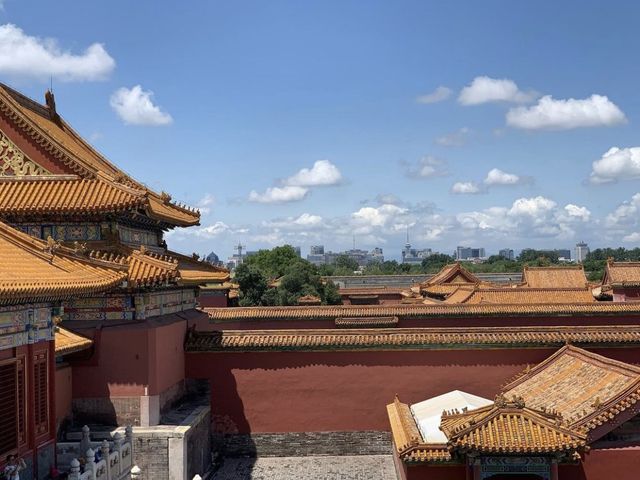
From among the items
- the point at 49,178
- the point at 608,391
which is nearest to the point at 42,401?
the point at 49,178

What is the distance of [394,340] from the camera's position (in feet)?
57.9

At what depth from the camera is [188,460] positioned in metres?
14.6

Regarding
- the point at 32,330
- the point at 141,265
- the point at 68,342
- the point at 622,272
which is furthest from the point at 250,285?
the point at 32,330

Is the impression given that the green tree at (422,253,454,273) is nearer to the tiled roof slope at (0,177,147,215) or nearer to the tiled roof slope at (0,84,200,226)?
the tiled roof slope at (0,84,200,226)

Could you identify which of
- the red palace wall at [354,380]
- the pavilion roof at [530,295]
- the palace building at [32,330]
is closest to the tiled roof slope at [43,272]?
the palace building at [32,330]

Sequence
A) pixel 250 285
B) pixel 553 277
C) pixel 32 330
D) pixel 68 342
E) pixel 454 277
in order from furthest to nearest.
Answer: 1. pixel 454 277
2. pixel 250 285
3. pixel 553 277
4. pixel 68 342
5. pixel 32 330

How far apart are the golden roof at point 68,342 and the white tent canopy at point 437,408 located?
693cm

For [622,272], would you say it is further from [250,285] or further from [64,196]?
[64,196]

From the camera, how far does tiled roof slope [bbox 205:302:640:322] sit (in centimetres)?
2656

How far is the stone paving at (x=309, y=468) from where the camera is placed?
52.4 ft

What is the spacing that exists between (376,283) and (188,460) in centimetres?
6736

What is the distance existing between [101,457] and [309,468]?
6425 mm

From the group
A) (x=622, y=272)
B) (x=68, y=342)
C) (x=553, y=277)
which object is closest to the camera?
(x=68, y=342)

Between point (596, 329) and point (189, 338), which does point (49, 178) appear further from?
point (596, 329)
